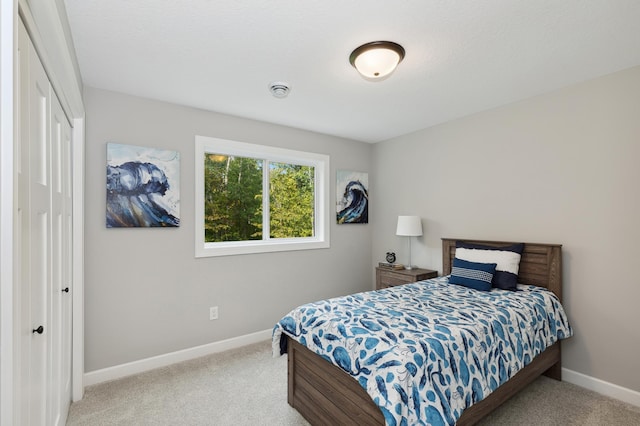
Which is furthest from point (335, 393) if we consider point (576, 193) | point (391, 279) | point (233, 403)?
point (576, 193)

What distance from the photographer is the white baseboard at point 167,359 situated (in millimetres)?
2582

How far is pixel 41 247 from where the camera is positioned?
142 cm

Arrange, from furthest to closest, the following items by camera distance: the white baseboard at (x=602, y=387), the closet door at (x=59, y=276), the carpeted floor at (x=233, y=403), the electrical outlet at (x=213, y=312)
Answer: the electrical outlet at (x=213, y=312)
the white baseboard at (x=602, y=387)
the carpeted floor at (x=233, y=403)
the closet door at (x=59, y=276)

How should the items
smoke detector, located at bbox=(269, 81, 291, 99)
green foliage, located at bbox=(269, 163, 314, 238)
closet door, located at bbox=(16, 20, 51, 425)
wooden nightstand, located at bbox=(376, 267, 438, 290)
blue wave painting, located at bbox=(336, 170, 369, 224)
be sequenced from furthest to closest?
blue wave painting, located at bbox=(336, 170, 369, 224)
green foliage, located at bbox=(269, 163, 314, 238)
wooden nightstand, located at bbox=(376, 267, 438, 290)
smoke detector, located at bbox=(269, 81, 291, 99)
closet door, located at bbox=(16, 20, 51, 425)

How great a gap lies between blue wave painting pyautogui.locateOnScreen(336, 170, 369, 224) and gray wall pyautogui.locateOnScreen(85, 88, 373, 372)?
655 millimetres

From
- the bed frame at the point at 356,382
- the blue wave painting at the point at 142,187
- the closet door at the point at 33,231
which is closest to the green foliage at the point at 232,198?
the blue wave painting at the point at 142,187

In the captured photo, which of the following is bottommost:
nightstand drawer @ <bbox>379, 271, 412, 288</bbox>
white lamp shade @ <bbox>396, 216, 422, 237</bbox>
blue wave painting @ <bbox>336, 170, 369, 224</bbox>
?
nightstand drawer @ <bbox>379, 271, 412, 288</bbox>

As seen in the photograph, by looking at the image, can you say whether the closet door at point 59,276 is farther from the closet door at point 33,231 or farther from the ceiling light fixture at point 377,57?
the ceiling light fixture at point 377,57

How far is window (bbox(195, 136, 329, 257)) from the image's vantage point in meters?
3.25

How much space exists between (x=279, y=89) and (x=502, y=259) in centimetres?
238

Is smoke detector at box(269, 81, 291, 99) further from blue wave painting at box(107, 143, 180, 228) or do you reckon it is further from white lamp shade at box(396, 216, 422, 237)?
white lamp shade at box(396, 216, 422, 237)

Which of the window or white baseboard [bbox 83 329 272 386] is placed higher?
the window

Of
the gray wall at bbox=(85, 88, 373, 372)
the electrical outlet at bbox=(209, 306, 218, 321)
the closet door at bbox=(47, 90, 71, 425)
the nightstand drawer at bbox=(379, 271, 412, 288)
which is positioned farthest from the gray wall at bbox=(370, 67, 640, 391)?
the closet door at bbox=(47, 90, 71, 425)

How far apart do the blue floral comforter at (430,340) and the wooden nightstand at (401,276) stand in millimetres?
816
